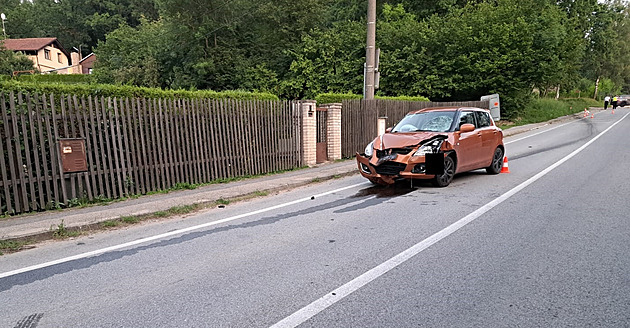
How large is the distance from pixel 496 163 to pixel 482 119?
1171 millimetres

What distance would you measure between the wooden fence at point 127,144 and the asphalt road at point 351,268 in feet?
7.55

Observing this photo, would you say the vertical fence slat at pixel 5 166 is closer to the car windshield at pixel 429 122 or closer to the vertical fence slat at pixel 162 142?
the vertical fence slat at pixel 162 142

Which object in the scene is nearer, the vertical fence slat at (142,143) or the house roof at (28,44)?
the vertical fence slat at (142,143)

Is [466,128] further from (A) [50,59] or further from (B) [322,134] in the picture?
(A) [50,59]

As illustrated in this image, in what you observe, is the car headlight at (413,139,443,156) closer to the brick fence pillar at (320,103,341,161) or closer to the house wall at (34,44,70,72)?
the brick fence pillar at (320,103,341,161)

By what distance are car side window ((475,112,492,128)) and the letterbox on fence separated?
8.70 meters

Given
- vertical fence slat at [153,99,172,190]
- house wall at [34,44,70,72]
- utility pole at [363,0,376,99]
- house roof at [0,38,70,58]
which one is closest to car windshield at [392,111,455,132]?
utility pole at [363,0,376,99]

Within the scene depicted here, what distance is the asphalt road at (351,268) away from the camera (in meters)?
3.26

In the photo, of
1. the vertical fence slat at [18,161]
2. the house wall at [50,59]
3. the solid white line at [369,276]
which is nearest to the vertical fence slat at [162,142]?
the vertical fence slat at [18,161]

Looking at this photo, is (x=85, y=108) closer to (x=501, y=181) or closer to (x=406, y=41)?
(x=501, y=181)

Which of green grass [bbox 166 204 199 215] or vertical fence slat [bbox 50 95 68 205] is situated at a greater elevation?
vertical fence slat [bbox 50 95 68 205]

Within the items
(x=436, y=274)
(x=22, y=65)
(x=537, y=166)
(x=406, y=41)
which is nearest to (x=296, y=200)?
(x=436, y=274)

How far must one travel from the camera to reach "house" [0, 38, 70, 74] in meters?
56.8

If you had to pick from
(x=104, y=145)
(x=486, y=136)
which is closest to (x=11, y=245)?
(x=104, y=145)
